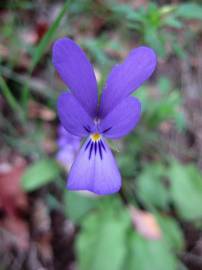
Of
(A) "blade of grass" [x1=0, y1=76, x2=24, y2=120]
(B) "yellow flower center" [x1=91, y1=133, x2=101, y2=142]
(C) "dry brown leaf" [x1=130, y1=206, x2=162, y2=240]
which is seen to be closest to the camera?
(B) "yellow flower center" [x1=91, y1=133, x2=101, y2=142]

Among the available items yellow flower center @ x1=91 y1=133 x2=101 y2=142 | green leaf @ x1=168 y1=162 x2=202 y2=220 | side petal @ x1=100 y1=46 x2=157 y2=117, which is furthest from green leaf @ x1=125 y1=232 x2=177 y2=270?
side petal @ x1=100 y1=46 x2=157 y2=117

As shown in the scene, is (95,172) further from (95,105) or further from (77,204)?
(77,204)

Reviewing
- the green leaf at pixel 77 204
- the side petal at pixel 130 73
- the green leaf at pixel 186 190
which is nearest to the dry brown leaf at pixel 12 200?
the green leaf at pixel 77 204

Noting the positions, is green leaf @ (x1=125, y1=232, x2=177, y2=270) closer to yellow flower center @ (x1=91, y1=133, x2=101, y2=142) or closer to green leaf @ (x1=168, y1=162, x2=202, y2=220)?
Answer: green leaf @ (x1=168, y1=162, x2=202, y2=220)

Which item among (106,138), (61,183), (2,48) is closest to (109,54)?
(2,48)

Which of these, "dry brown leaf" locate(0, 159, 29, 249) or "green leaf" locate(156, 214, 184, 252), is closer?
"dry brown leaf" locate(0, 159, 29, 249)

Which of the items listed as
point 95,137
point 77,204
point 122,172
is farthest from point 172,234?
point 95,137
